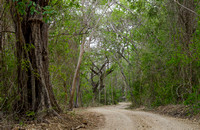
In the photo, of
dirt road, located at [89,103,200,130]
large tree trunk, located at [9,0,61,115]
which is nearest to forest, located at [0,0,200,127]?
large tree trunk, located at [9,0,61,115]

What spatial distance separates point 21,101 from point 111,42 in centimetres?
1330

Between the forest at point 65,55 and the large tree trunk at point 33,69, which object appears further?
the large tree trunk at point 33,69

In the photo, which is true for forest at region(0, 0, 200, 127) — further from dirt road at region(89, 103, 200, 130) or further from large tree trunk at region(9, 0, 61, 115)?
dirt road at region(89, 103, 200, 130)

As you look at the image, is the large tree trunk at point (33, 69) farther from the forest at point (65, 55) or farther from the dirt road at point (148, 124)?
the dirt road at point (148, 124)

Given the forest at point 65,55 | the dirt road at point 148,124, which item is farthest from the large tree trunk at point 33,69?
the dirt road at point 148,124

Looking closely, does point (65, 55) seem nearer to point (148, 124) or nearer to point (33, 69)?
point (33, 69)

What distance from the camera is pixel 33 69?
19.2ft

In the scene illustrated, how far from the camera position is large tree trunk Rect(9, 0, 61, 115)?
5664mm

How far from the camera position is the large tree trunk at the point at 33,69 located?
18.6ft

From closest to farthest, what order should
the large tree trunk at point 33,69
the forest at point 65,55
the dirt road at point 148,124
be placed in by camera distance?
the forest at point 65,55 → the large tree trunk at point 33,69 → the dirt road at point 148,124

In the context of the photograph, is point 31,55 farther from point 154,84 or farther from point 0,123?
point 154,84

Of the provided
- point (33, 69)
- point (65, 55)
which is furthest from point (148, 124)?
point (65, 55)

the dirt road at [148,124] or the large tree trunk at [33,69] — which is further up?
the large tree trunk at [33,69]

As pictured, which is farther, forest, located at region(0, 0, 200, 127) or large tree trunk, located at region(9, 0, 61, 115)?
large tree trunk, located at region(9, 0, 61, 115)
